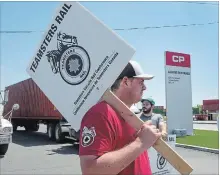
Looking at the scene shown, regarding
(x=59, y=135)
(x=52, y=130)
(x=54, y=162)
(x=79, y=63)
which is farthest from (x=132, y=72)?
(x=52, y=130)

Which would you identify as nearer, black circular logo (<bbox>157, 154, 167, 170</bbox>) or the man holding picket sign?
the man holding picket sign

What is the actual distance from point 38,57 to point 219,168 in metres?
6.84

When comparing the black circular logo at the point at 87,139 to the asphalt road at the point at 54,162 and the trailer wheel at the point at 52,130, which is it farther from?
the trailer wheel at the point at 52,130

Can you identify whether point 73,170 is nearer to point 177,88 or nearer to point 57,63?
point 57,63

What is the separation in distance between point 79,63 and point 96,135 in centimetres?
54

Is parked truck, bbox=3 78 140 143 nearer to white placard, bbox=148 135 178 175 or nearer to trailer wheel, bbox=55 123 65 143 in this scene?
trailer wheel, bbox=55 123 65 143

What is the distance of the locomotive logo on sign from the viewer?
6.59 feet

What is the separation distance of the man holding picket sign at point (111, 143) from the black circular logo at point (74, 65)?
26 centimetres

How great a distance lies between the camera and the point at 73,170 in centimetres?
808

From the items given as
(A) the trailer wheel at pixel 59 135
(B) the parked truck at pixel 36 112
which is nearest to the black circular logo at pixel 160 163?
(B) the parked truck at pixel 36 112

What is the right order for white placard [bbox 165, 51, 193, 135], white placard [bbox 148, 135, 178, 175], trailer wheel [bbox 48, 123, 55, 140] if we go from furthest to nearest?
1. white placard [bbox 165, 51, 193, 135]
2. trailer wheel [bbox 48, 123, 55, 140]
3. white placard [bbox 148, 135, 178, 175]

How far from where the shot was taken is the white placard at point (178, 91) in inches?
633

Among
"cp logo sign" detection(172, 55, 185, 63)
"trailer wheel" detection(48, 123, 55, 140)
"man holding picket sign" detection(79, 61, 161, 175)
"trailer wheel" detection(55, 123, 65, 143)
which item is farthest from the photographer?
"cp logo sign" detection(172, 55, 185, 63)

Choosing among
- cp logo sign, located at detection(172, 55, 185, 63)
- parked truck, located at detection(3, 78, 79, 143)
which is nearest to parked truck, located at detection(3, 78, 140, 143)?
parked truck, located at detection(3, 78, 79, 143)
